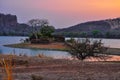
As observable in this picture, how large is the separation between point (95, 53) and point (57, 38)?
61.6m

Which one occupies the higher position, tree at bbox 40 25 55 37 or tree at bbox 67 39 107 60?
tree at bbox 40 25 55 37

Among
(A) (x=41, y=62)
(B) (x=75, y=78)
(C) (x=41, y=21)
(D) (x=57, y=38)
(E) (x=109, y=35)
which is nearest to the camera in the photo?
(B) (x=75, y=78)

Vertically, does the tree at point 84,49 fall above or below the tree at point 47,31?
below

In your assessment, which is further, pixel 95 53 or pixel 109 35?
pixel 109 35

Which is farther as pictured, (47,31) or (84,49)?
(47,31)

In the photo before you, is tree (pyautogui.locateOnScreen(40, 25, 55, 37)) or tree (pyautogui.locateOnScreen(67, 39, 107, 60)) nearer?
tree (pyautogui.locateOnScreen(67, 39, 107, 60))

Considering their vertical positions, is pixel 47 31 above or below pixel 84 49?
above

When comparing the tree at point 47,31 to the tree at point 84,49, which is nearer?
the tree at point 84,49

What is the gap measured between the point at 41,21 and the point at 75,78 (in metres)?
112

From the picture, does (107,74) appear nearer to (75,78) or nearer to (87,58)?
(75,78)

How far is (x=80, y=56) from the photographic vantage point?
34.2 meters

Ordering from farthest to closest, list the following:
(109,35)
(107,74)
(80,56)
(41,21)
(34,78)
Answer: (109,35), (41,21), (80,56), (107,74), (34,78)

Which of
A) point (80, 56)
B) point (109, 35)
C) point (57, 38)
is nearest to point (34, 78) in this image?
point (80, 56)

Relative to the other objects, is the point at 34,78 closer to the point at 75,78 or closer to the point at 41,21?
the point at 75,78
